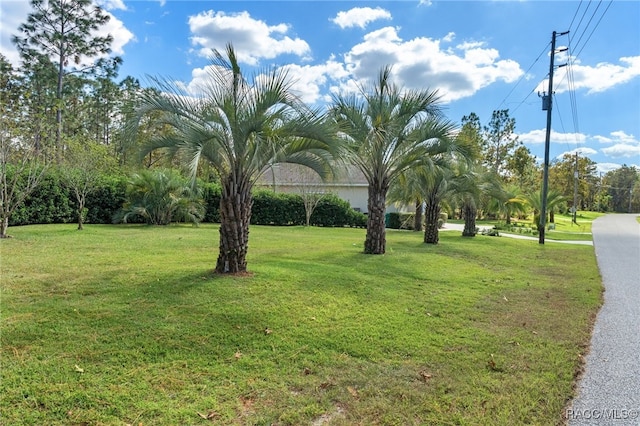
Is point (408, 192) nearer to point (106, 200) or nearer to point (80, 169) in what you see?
point (80, 169)

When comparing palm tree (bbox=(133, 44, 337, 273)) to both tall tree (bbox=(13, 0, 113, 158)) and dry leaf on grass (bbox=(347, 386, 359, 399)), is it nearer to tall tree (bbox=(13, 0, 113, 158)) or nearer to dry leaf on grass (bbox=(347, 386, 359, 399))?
dry leaf on grass (bbox=(347, 386, 359, 399))

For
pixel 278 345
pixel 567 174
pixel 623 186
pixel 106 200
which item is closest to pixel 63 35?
pixel 106 200

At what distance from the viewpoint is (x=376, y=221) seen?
36.8 ft

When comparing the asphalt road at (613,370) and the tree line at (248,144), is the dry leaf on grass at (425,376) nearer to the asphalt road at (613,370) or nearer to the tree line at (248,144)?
the asphalt road at (613,370)

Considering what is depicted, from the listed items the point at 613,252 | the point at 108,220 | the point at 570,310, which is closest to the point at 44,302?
the point at 570,310

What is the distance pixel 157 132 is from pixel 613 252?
16237 millimetres

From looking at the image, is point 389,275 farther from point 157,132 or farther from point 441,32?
point 441,32

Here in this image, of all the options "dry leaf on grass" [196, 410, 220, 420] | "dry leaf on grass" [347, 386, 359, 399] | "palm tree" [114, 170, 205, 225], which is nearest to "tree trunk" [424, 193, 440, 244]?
"palm tree" [114, 170, 205, 225]

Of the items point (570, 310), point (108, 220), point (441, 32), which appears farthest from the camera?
point (108, 220)

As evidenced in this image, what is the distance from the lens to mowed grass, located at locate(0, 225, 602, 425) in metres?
2.96

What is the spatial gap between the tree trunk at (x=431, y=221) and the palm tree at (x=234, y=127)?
8.78 metres

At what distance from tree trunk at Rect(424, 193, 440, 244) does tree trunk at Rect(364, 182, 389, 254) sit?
3.98 meters

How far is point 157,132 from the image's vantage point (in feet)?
23.3

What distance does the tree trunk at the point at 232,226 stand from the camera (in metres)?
6.86
